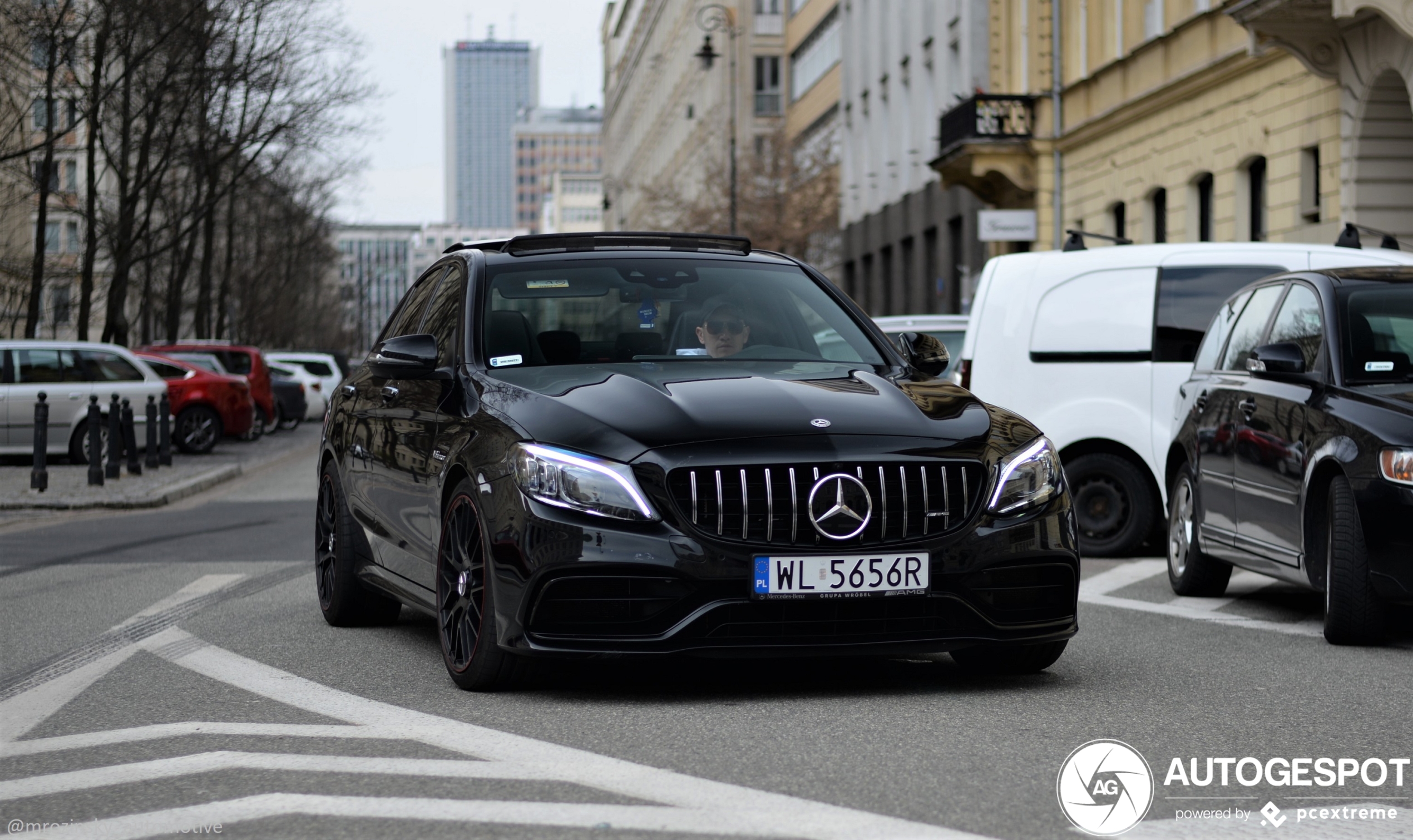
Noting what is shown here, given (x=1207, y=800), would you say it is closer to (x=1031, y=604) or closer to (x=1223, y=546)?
(x=1031, y=604)

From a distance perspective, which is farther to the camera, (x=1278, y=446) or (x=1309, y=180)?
(x=1309, y=180)

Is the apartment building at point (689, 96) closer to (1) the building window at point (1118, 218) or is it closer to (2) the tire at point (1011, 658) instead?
(1) the building window at point (1118, 218)

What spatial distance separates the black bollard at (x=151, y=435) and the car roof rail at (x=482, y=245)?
1677cm

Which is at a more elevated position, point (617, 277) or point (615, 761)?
point (617, 277)

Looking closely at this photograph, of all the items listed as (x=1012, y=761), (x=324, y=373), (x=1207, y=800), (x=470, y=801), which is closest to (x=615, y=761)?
(x=470, y=801)

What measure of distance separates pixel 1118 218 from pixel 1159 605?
921 inches

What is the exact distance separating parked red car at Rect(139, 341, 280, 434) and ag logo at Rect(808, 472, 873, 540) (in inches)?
1116

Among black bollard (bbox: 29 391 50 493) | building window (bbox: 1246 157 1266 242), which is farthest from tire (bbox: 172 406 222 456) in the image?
building window (bbox: 1246 157 1266 242)

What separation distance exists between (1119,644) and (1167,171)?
2202cm

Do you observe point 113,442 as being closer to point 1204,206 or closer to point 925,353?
point 1204,206

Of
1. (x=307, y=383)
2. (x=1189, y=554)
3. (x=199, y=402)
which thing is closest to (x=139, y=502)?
(x=199, y=402)

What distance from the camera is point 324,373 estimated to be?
46.5 metres

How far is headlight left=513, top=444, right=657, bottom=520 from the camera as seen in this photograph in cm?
616

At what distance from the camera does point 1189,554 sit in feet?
33.4
